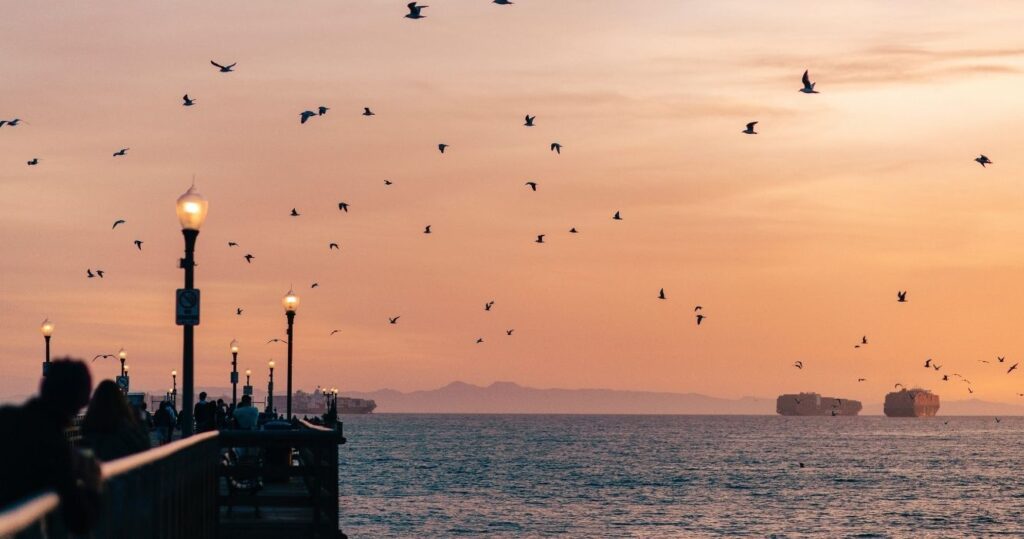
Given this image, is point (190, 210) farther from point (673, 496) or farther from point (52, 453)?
point (673, 496)

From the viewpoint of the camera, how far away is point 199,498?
14.5m

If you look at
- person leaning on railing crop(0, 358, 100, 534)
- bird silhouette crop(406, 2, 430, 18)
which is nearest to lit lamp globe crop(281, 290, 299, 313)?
bird silhouette crop(406, 2, 430, 18)

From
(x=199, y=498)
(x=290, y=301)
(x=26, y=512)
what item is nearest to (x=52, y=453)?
(x=26, y=512)

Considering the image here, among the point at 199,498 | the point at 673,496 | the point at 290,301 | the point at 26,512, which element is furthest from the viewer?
the point at 673,496

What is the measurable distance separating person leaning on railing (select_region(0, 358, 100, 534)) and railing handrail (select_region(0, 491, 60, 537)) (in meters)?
0.24

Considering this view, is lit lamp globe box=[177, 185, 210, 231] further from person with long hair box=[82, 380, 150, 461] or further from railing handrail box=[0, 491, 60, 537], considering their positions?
railing handrail box=[0, 491, 60, 537]

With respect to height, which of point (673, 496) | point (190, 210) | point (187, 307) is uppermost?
point (190, 210)

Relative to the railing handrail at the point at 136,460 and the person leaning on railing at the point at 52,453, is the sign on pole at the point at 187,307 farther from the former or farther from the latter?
the person leaning on railing at the point at 52,453

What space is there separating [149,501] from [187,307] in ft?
31.6

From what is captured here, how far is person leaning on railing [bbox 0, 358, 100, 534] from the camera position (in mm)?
6414

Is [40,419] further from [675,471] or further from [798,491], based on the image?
[675,471]

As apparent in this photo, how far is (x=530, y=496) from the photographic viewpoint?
88125mm

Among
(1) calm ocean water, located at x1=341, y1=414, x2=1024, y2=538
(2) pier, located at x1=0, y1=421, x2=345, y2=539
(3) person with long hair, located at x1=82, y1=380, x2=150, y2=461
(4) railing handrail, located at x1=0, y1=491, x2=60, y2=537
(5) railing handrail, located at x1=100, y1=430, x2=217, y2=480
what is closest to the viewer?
(4) railing handrail, located at x1=0, y1=491, x2=60, y2=537

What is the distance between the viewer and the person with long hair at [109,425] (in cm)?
1057
